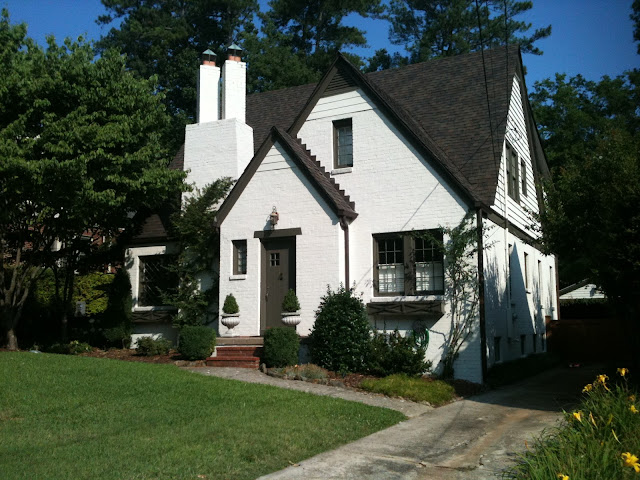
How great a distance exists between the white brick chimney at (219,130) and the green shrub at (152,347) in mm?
4630

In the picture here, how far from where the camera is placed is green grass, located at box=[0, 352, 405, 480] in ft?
22.7

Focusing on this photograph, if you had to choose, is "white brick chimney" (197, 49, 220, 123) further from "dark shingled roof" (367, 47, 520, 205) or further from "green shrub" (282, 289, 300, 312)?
"green shrub" (282, 289, 300, 312)

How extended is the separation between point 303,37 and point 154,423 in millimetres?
35867

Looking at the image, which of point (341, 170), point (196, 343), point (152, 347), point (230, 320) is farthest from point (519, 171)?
point (152, 347)

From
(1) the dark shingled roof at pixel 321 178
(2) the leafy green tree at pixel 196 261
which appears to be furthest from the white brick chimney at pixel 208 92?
(1) the dark shingled roof at pixel 321 178

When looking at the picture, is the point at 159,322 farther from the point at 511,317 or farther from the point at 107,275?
the point at 511,317

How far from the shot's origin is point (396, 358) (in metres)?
13.8

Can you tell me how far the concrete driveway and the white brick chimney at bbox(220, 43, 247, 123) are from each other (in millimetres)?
10992

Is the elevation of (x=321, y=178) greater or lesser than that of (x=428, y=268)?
greater

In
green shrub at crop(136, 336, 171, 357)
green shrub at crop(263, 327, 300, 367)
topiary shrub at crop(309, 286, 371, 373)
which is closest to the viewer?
topiary shrub at crop(309, 286, 371, 373)

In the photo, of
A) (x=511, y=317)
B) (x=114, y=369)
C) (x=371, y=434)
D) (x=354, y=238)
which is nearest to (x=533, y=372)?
(x=511, y=317)

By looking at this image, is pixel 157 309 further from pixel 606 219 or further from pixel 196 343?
pixel 606 219

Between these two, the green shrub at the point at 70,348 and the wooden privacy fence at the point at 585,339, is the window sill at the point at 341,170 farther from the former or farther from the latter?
the wooden privacy fence at the point at 585,339

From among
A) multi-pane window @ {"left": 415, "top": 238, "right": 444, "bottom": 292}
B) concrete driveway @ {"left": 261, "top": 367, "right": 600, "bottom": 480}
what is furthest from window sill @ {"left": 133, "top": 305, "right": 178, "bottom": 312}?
concrete driveway @ {"left": 261, "top": 367, "right": 600, "bottom": 480}
